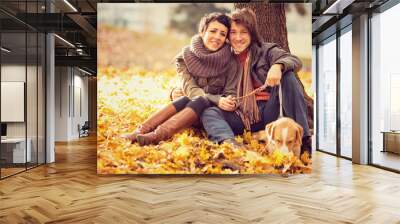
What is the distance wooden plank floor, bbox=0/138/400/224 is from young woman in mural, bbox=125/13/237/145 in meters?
0.81

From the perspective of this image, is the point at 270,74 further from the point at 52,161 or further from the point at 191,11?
the point at 52,161

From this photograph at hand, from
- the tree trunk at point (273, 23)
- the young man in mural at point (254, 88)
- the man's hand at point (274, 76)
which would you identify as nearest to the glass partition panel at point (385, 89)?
the tree trunk at point (273, 23)

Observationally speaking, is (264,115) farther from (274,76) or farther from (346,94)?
(346,94)

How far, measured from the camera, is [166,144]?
6102 mm

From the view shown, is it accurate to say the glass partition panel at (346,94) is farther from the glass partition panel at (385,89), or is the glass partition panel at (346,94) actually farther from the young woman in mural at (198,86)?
the young woman in mural at (198,86)

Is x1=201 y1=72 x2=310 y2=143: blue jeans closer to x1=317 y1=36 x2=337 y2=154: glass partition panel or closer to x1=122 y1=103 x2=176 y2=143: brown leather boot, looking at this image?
x1=122 y1=103 x2=176 y2=143: brown leather boot

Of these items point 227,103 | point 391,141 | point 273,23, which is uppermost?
point 273,23

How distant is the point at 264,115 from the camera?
6.06m

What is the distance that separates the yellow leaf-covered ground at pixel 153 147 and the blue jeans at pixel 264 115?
159 mm

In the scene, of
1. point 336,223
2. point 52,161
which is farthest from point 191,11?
point 52,161

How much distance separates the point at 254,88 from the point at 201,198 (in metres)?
2.15

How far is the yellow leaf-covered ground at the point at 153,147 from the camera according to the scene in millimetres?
6062

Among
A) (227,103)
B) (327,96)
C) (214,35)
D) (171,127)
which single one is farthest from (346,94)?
(171,127)

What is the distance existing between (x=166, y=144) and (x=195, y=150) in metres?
0.48
